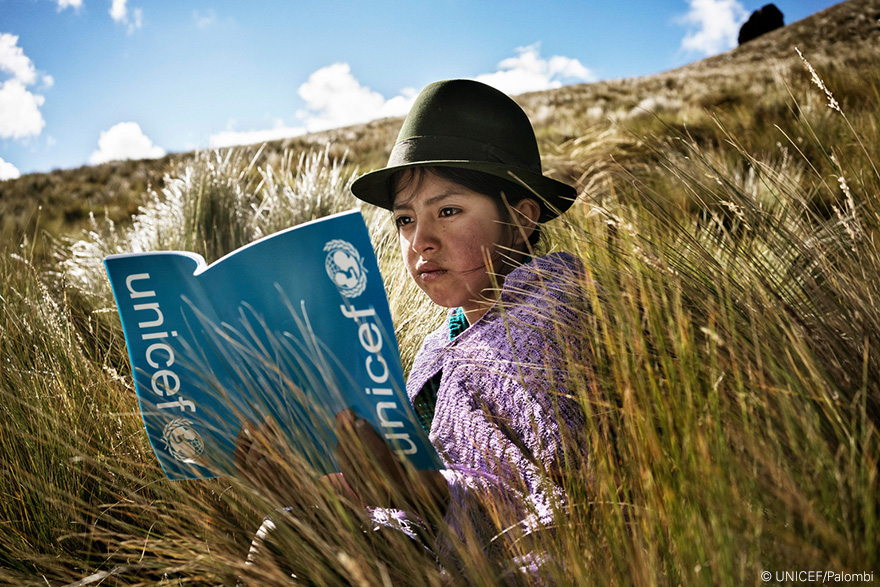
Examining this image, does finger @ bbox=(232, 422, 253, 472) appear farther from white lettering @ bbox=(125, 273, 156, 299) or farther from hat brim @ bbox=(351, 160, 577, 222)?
hat brim @ bbox=(351, 160, 577, 222)

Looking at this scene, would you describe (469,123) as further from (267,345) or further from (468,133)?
(267,345)

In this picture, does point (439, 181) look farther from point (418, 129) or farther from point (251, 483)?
point (251, 483)

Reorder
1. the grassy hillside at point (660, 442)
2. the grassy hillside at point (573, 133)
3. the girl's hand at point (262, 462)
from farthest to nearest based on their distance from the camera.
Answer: the grassy hillside at point (573, 133), the girl's hand at point (262, 462), the grassy hillside at point (660, 442)

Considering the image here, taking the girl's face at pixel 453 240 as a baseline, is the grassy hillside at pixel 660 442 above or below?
below

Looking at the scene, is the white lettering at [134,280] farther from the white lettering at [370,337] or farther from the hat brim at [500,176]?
the hat brim at [500,176]

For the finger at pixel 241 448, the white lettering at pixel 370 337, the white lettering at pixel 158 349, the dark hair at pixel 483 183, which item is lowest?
the finger at pixel 241 448

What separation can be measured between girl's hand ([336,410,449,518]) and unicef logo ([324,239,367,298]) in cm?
26

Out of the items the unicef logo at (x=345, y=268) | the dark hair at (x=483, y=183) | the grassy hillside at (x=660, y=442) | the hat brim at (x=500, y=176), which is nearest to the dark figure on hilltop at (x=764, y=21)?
the hat brim at (x=500, y=176)

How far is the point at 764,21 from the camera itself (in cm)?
5366

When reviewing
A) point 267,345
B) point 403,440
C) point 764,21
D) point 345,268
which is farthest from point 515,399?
point 764,21

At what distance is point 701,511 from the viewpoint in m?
0.84

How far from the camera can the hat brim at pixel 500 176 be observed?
5.14ft

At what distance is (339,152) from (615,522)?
48.9 ft

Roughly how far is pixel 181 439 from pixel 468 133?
3.67 ft
